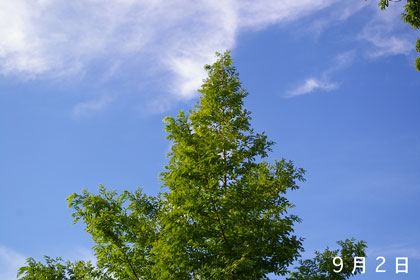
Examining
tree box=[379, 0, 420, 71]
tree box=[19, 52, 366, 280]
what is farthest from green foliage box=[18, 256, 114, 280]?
tree box=[379, 0, 420, 71]

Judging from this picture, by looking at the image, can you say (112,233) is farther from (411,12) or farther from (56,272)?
(411,12)

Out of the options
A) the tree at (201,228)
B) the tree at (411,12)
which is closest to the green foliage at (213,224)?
the tree at (201,228)

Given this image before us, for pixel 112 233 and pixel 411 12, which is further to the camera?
pixel 411 12

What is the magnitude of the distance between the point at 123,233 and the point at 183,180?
3.29 meters

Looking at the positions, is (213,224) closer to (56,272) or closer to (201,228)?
(201,228)

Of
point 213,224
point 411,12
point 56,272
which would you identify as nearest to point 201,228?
point 213,224

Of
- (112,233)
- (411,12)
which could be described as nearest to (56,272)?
(112,233)

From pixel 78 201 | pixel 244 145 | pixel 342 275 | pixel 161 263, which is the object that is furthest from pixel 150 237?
pixel 342 275

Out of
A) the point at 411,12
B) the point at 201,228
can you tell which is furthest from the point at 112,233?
the point at 411,12

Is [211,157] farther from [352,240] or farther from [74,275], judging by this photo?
[74,275]

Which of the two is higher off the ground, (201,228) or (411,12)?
(411,12)

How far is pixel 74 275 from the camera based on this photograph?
1392 cm

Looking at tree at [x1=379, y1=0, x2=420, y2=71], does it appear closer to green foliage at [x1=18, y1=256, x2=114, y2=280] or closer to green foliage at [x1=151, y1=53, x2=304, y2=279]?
green foliage at [x1=151, y1=53, x2=304, y2=279]

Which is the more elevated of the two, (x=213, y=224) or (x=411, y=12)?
(x=411, y=12)
